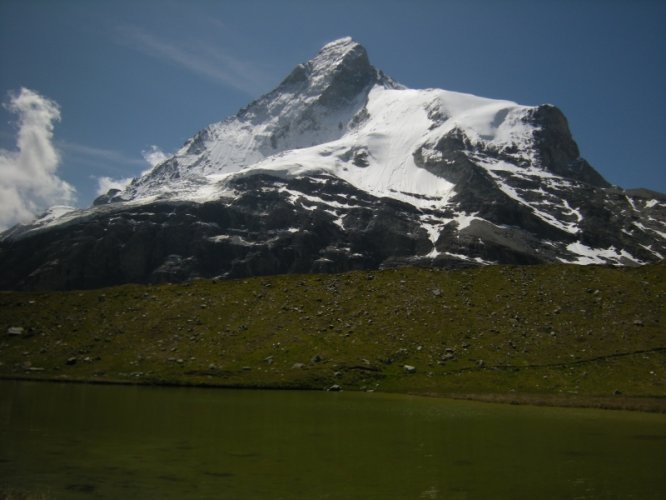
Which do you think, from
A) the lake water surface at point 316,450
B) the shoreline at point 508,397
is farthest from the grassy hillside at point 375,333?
the lake water surface at point 316,450

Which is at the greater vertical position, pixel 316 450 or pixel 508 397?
pixel 508 397

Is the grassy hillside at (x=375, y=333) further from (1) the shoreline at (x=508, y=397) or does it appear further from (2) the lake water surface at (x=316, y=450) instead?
(2) the lake water surface at (x=316, y=450)

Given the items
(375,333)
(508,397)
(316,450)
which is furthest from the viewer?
(375,333)

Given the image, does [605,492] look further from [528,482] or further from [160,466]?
[160,466]

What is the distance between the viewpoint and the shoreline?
143ft

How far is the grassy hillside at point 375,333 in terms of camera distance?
5362cm

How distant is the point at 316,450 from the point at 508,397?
26.7 meters

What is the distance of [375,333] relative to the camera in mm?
63062

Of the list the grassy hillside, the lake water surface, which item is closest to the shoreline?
the grassy hillside

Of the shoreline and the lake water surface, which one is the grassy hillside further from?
the lake water surface

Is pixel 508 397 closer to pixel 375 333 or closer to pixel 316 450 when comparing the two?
pixel 375 333

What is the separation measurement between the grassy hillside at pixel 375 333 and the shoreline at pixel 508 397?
527 millimetres

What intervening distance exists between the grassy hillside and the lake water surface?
41.6ft

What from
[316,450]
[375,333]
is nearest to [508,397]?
[375,333]
